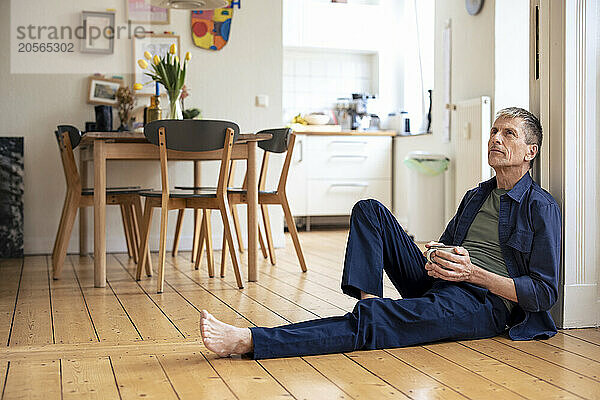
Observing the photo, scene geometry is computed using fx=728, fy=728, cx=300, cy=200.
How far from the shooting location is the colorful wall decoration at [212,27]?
5336mm

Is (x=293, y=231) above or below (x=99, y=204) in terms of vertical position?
below

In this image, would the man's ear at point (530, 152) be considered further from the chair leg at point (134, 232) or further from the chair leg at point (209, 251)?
the chair leg at point (134, 232)

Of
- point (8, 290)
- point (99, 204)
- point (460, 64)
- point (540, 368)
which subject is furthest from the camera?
point (460, 64)

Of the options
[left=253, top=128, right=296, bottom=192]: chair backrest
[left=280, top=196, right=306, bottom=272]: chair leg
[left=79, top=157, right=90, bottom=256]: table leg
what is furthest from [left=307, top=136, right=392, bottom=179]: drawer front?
[left=280, top=196, right=306, bottom=272]: chair leg

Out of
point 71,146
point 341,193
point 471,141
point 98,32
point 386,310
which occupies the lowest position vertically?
point 386,310

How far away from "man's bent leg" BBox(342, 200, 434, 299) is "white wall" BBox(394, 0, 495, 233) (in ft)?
10.3

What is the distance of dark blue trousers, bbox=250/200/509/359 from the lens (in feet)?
7.38

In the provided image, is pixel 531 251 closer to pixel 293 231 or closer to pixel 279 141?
pixel 293 231

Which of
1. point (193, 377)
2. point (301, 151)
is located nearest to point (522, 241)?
point (193, 377)

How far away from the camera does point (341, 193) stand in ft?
23.3

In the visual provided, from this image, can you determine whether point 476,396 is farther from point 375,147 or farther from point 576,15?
point 375,147

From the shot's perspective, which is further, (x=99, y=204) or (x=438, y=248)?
(x=99, y=204)

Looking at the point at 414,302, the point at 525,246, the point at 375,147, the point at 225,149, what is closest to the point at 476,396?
the point at 414,302

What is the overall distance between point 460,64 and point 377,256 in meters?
3.83
